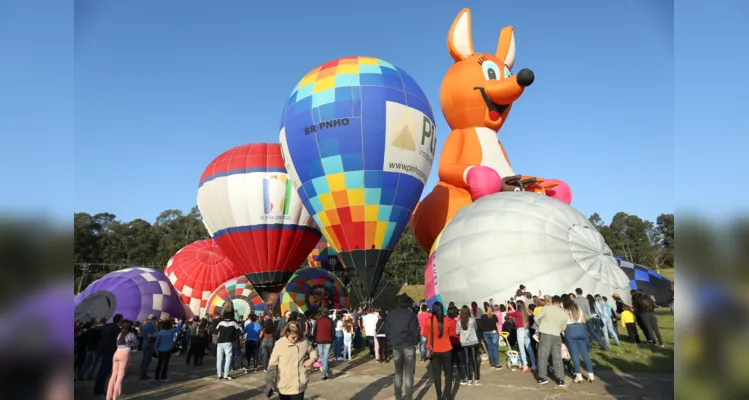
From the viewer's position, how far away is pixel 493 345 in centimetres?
738

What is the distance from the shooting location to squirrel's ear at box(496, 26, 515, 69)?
653 inches

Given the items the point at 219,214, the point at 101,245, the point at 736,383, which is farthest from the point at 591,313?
the point at 101,245

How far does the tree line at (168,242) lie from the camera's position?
48.7 metres

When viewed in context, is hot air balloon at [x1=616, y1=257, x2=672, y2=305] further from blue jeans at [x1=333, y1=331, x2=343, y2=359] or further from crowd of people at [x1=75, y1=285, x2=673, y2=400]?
blue jeans at [x1=333, y1=331, x2=343, y2=359]

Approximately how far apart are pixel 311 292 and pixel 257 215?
12.8 ft

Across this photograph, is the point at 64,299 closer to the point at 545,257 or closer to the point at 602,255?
the point at 545,257

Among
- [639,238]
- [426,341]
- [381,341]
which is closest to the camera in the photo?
[426,341]

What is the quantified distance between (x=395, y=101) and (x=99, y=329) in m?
10.2

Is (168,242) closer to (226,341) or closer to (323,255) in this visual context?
(323,255)

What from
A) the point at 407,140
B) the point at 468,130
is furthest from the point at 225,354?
the point at 468,130

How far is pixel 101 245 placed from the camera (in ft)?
189

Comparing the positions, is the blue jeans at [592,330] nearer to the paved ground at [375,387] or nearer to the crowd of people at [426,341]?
the crowd of people at [426,341]

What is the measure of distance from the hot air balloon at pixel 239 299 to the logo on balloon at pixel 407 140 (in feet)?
28.2

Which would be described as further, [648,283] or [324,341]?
[648,283]
